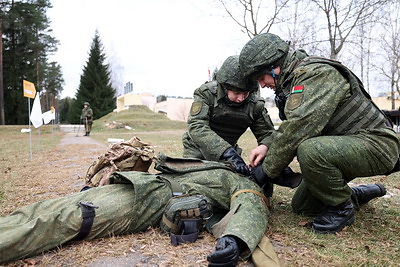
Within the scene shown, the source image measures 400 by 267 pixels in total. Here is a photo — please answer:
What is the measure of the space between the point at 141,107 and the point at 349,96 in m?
33.9

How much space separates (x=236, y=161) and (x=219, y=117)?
34.0 inches

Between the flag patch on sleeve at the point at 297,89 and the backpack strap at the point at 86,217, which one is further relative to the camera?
the flag patch on sleeve at the point at 297,89

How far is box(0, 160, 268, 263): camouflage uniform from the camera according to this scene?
6.55 ft

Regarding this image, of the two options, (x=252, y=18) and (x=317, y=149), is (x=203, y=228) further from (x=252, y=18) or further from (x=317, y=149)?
(x=252, y=18)

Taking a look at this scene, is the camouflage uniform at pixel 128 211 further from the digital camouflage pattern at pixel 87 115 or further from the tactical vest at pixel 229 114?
the digital camouflage pattern at pixel 87 115

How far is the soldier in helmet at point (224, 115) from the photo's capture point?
129 inches

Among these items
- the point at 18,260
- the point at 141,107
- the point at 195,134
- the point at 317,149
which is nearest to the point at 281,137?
the point at 317,149

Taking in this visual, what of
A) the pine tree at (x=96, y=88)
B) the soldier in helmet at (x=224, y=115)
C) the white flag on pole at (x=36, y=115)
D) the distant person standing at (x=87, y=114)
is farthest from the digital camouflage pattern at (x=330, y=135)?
the pine tree at (x=96, y=88)

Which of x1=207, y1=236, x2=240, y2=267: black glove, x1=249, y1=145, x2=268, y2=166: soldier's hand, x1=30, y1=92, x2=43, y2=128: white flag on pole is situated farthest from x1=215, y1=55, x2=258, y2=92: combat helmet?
x1=30, y1=92, x2=43, y2=128: white flag on pole

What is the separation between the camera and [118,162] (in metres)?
3.23

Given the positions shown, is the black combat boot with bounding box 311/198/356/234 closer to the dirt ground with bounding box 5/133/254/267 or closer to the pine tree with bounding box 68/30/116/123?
the dirt ground with bounding box 5/133/254/267

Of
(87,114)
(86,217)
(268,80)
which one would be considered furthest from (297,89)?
(87,114)

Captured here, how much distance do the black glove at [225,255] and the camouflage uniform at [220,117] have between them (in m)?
1.38

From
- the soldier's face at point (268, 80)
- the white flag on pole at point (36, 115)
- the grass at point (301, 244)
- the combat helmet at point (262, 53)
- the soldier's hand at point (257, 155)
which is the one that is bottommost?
the grass at point (301, 244)
